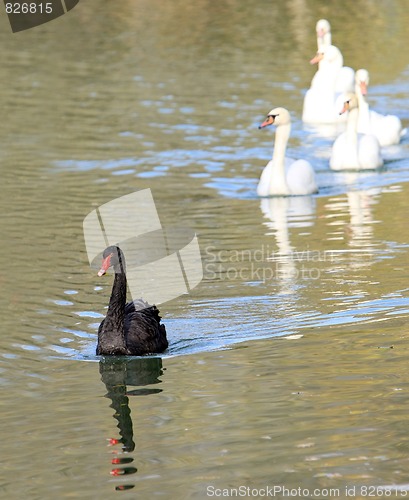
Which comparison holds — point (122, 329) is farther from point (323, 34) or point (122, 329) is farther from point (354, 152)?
point (323, 34)

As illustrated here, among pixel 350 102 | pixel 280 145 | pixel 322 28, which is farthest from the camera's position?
pixel 322 28

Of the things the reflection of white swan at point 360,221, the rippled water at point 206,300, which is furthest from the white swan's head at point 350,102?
the reflection of white swan at point 360,221

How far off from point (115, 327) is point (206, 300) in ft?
5.27

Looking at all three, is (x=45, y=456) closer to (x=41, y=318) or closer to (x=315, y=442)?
(x=315, y=442)

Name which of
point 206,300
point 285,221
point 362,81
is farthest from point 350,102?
point 206,300

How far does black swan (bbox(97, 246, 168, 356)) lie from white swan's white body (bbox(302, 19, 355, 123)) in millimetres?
12266

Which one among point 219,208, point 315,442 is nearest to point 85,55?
point 219,208

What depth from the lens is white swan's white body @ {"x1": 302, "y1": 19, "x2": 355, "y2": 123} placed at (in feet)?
74.3

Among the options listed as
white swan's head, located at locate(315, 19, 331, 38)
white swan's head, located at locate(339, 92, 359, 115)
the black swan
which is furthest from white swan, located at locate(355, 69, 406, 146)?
the black swan

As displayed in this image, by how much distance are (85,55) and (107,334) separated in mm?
20215

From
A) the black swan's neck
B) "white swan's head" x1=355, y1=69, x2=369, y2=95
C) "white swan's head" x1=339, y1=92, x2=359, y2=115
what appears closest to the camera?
the black swan's neck

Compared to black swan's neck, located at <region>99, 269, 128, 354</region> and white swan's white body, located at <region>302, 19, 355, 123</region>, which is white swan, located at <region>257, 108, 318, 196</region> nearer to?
white swan's white body, located at <region>302, 19, 355, 123</region>

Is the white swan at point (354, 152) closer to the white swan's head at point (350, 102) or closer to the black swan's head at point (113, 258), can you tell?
the white swan's head at point (350, 102)

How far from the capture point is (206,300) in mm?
12008
